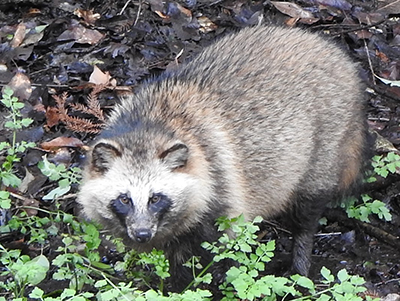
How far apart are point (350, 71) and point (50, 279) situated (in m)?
2.87

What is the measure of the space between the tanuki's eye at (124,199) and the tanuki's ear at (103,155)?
248mm

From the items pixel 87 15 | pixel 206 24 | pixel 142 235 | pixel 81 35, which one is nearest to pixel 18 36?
pixel 81 35

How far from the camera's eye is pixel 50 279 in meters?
5.87

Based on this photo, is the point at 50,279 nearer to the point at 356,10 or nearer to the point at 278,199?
the point at 278,199

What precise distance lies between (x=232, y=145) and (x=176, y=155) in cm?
63

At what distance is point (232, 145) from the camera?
549 cm

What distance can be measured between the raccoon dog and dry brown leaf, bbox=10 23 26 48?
2595 mm

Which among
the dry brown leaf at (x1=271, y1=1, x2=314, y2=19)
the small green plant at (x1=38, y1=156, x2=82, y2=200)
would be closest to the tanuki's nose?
the small green plant at (x1=38, y1=156, x2=82, y2=200)

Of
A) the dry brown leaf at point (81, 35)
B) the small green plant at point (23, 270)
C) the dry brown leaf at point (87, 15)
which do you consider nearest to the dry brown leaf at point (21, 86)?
the dry brown leaf at point (81, 35)

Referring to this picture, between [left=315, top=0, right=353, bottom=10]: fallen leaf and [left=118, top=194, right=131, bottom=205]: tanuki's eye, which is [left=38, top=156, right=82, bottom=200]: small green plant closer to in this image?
[left=118, top=194, right=131, bottom=205]: tanuki's eye

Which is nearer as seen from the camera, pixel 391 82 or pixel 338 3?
pixel 391 82

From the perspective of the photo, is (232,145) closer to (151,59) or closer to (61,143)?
(61,143)

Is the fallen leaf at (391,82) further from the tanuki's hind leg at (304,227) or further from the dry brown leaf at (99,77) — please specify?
the dry brown leaf at (99,77)

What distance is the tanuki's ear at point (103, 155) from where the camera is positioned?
4.97 m
